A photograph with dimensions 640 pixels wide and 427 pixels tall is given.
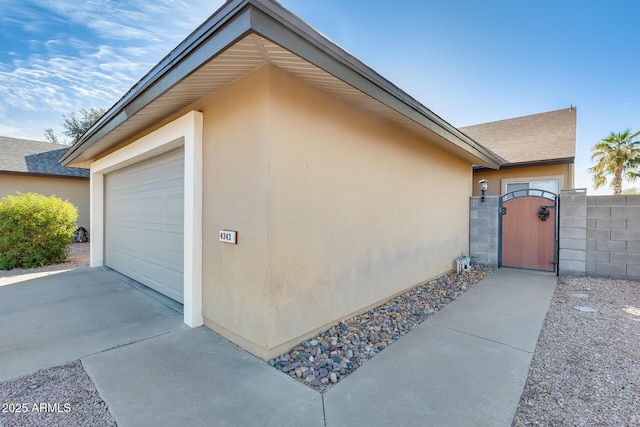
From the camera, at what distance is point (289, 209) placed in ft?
9.95

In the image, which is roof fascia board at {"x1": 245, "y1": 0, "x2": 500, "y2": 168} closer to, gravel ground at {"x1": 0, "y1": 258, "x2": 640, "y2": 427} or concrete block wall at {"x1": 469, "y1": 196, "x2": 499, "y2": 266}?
gravel ground at {"x1": 0, "y1": 258, "x2": 640, "y2": 427}

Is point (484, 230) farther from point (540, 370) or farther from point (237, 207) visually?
point (237, 207)

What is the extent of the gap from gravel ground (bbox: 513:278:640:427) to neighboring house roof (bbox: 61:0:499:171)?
10.8ft

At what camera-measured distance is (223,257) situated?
3.37 metres

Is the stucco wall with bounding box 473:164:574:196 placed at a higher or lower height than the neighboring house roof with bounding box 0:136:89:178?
lower

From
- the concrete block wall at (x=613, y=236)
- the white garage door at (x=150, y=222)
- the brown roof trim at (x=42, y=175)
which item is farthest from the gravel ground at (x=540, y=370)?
the brown roof trim at (x=42, y=175)

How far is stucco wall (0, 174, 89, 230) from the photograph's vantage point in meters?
11.8

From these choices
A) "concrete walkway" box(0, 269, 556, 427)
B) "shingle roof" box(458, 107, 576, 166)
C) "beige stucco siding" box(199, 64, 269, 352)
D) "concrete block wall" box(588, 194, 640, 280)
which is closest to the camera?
"concrete walkway" box(0, 269, 556, 427)

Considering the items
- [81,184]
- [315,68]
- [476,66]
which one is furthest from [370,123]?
[81,184]

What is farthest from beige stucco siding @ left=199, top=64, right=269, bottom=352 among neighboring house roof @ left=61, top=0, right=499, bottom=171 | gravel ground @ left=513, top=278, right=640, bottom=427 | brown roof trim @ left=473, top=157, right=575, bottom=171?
brown roof trim @ left=473, top=157, right=575, bottom=171

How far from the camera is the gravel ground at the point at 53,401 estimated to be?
1.97 meters

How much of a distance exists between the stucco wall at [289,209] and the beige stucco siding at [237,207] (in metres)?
0.01

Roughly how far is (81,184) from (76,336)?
13680 mm

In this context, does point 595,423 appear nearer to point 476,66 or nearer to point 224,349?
point 224,349
